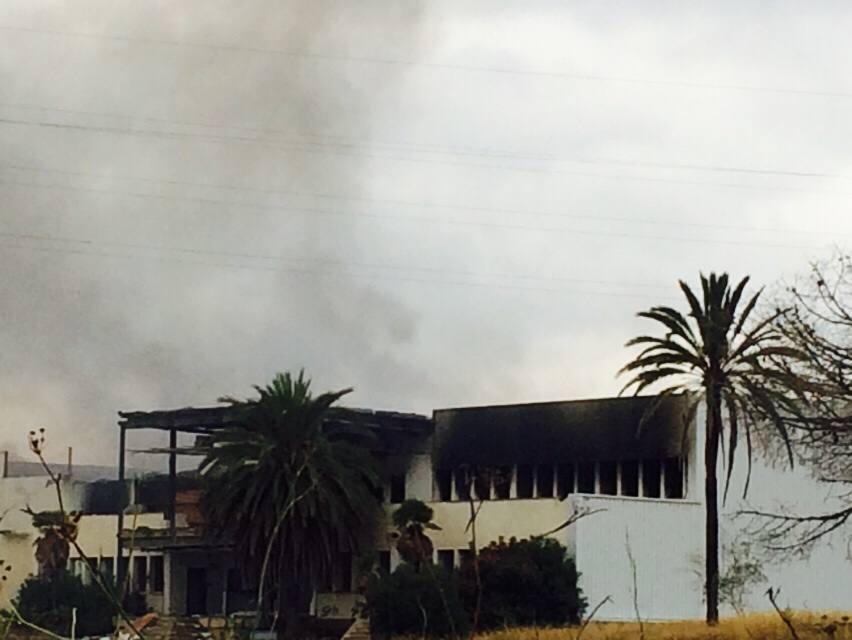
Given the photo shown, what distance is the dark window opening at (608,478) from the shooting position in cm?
6688

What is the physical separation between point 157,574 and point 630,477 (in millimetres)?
24969

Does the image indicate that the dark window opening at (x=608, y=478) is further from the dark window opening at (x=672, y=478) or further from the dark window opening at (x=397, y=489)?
the dark window opening at (x=397, y=489)

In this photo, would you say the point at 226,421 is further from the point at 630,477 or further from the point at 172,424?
the point at 630,477

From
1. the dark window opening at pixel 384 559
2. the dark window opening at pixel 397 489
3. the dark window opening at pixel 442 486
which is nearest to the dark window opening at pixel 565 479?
the dark window opening at pixel 442 486

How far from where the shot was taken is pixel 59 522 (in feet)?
18.0

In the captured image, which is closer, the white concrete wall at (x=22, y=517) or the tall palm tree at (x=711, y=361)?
the tall palm tree at (x=711, y=361)

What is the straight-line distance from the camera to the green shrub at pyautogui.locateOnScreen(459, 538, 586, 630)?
60500mm

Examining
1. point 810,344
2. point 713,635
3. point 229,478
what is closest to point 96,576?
A: point 810,344

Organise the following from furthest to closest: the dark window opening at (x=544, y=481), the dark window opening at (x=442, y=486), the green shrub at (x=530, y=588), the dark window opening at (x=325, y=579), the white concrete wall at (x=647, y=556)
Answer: the dark window opening at (x=442, y=486), the dark window opening at (x=544, y=481), the dark window opening at (x=325, y=579), the white concrete wall at (x=647, y=556), the green shrub at (x=530, y=588)

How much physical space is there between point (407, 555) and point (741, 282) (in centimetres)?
2002

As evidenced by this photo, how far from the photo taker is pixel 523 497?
225ft

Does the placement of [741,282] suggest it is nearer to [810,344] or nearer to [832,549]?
[832,549]

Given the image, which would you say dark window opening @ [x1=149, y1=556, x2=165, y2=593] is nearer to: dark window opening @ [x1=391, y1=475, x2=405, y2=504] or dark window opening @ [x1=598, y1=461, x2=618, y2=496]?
dark window opening @ [x1=391, y1=475, x2=405, y2=504]

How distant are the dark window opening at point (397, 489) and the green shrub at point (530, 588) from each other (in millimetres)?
12111
